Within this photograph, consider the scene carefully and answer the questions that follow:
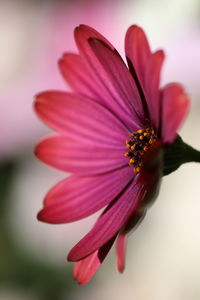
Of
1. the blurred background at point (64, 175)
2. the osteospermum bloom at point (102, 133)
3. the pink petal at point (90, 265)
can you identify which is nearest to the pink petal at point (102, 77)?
the osteospermum bloom at point (102, 133)

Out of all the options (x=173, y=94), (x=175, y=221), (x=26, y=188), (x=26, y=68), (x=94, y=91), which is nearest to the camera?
(x=173, y=94)

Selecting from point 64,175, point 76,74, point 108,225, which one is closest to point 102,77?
point 76,74

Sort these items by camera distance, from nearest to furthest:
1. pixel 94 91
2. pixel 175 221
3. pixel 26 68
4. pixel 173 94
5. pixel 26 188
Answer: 1. pixel 173 94
2. pixel 94 91
3. pixel 175 221
4. pixel 26 188
5. pixel 26 68

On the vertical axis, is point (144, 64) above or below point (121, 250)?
above

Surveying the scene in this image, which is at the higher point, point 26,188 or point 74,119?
point 74,119

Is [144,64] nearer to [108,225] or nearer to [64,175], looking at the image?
[108,225]

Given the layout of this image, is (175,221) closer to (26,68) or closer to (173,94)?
(26,68)

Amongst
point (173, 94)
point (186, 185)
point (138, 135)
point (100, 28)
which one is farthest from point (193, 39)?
point (173, 94)

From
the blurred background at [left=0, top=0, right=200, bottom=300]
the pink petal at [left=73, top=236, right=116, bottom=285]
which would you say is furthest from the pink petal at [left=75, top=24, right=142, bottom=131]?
the blurred background at [left=0, top=0, right=200, bottom=300]
